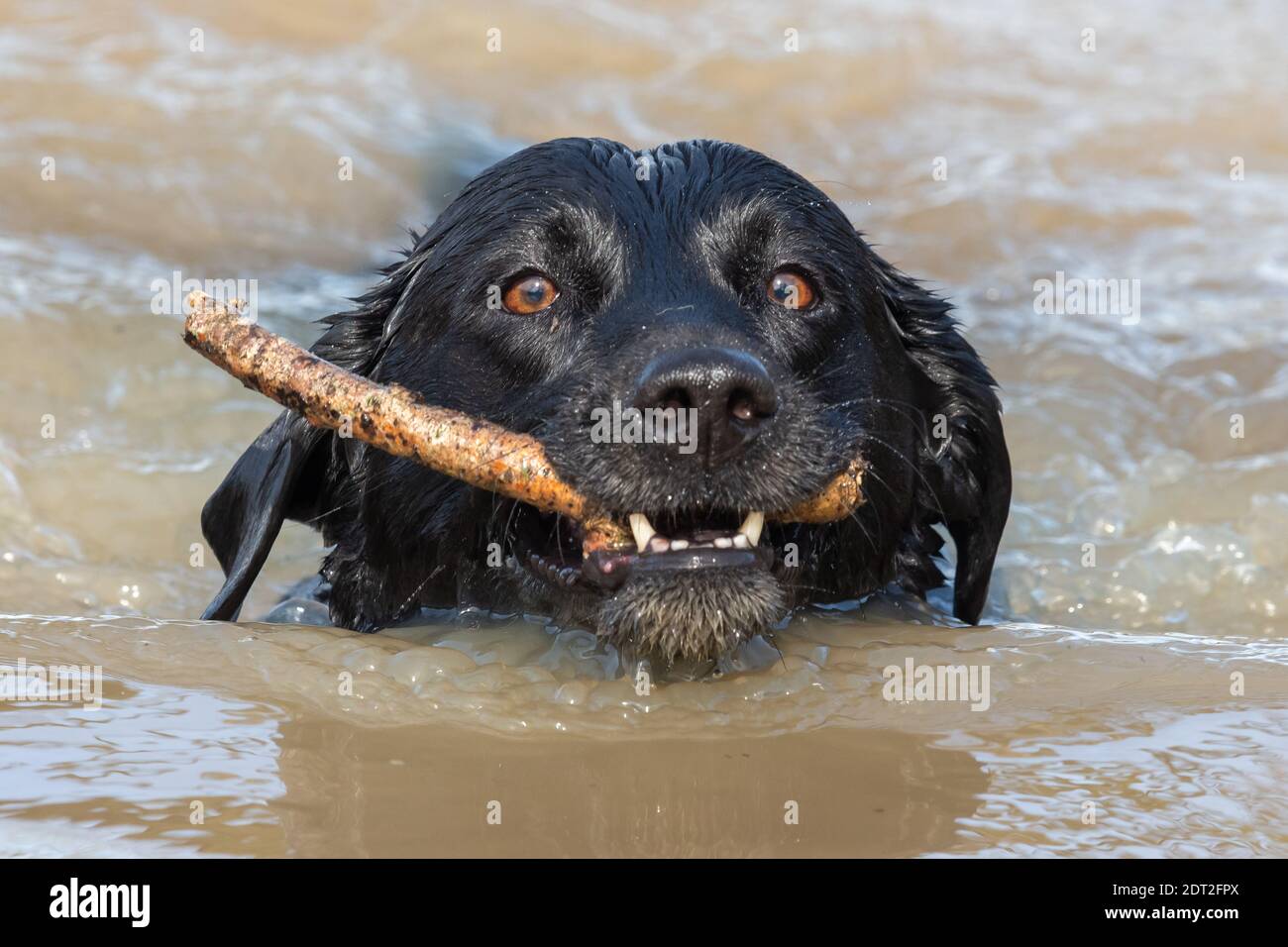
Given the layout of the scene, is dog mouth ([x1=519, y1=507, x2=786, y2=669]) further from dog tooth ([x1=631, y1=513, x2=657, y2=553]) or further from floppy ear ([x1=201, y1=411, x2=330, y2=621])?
floppy ear ([x1=201, y1=411, x2=330, y2=621])

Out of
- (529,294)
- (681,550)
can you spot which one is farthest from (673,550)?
(529,294)

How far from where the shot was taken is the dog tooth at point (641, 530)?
3641 millimetres

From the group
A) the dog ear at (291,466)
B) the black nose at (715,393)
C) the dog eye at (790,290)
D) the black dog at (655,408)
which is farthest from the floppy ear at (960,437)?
the dog ear at (291,466)

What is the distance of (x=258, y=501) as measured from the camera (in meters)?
4.49

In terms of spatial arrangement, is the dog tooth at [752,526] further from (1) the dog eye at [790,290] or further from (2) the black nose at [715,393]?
(1) the dog eye at [790,290]

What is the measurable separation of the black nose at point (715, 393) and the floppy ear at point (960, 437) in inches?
51.6

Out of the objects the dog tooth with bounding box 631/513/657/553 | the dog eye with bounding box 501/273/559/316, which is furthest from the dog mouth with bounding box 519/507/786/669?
the dog eye with bounding box 501/273/559/316

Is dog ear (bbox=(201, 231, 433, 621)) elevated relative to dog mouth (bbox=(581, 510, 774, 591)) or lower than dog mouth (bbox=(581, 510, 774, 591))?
elevated

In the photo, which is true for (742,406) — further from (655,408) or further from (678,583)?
Answer: (678,583)

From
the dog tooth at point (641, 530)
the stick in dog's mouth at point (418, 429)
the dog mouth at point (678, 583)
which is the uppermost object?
the stick in dog's mouth at point (418, 429)

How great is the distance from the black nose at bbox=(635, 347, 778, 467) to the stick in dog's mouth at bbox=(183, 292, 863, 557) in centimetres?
26

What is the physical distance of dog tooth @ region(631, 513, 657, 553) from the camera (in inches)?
143
